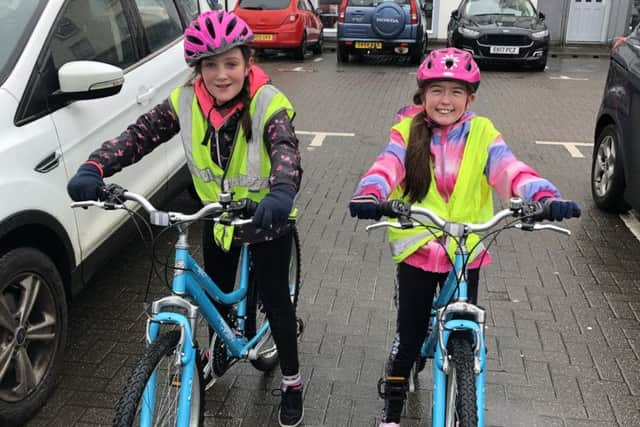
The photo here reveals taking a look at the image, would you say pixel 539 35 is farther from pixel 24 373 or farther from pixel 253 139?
pixel 24 373

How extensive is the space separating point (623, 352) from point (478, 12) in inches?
501

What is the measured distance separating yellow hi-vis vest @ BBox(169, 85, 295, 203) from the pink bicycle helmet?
8.8 inches

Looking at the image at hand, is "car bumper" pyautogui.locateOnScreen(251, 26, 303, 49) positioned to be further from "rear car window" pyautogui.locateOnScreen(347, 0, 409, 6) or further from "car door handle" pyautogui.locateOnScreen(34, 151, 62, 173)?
"car door handle" pyautogui.locateOnScreen(34, 151, 62, 173)

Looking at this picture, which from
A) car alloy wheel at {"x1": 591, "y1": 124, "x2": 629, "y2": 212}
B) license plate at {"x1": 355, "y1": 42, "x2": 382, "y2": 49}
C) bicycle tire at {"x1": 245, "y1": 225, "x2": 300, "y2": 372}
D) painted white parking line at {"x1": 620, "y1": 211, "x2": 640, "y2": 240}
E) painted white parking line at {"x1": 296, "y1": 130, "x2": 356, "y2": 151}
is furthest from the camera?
license plate at {"x1": 355, "y1": 42, "x2": 382, "y2": 49}

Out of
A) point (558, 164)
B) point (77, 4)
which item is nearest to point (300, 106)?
point (558, 164)

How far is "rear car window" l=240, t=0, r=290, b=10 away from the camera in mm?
15742

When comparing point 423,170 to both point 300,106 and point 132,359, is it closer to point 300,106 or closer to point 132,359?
point 132,359

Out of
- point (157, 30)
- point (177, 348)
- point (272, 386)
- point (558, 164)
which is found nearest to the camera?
point (177, 348)

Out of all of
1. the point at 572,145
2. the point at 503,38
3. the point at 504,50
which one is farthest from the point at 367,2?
the point at 572,145

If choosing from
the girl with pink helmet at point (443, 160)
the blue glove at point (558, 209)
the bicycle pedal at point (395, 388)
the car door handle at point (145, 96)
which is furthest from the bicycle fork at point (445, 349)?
the car door handle at point (145, 96)

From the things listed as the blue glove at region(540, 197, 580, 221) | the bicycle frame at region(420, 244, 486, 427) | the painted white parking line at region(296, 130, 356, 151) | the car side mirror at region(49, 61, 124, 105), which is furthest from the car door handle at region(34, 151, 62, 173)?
the painted white parking line at region(296, 130, 356, 151)

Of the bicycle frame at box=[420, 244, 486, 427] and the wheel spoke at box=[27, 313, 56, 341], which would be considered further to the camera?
the wheel spoke at box=[27, 313, 56, 341]

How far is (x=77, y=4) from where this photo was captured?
368cm

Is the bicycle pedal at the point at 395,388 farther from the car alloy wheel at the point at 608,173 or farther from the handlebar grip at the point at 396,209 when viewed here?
the car alloy wheel at the point at 608,173
